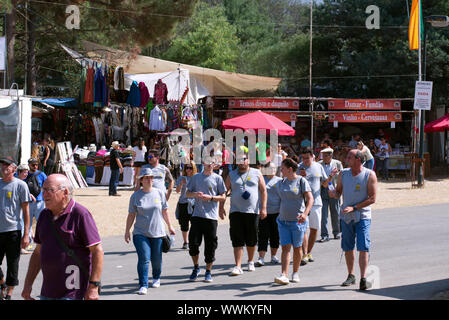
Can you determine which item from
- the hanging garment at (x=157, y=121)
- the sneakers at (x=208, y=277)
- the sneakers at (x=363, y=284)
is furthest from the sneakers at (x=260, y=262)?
the hanging garment at (x=157, y=121)

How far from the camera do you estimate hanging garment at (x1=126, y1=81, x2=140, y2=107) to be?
2330cm

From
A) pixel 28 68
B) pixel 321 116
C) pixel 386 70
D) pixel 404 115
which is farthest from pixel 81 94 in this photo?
pixel 386 70

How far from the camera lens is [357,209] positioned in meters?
8.12

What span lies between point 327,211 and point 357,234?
13.1 feet

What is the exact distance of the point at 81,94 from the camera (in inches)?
896

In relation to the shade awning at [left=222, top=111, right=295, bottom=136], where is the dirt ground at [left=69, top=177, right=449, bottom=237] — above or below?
below

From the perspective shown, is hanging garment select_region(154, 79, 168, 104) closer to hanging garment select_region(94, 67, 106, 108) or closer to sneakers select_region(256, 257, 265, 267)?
hanging garment select_region(94, 67, 106, 108)

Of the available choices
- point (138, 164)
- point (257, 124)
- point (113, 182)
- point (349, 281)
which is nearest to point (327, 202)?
point (349, 281)

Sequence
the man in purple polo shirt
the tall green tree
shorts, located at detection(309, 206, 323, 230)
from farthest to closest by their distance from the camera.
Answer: the tall green tree < shorts, located at detection(309, 206, 323, 230) < the man in purple polo shirt

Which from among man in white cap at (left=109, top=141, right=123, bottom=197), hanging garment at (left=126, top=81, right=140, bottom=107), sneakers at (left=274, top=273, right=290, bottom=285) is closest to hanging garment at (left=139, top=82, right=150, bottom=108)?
hanging garment at (left=126, top=81, right=140, bottom=107)

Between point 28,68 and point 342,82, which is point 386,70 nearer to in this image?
point 342,82

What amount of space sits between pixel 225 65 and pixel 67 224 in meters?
40.6

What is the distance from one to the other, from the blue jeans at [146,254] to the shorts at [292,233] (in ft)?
5.35
